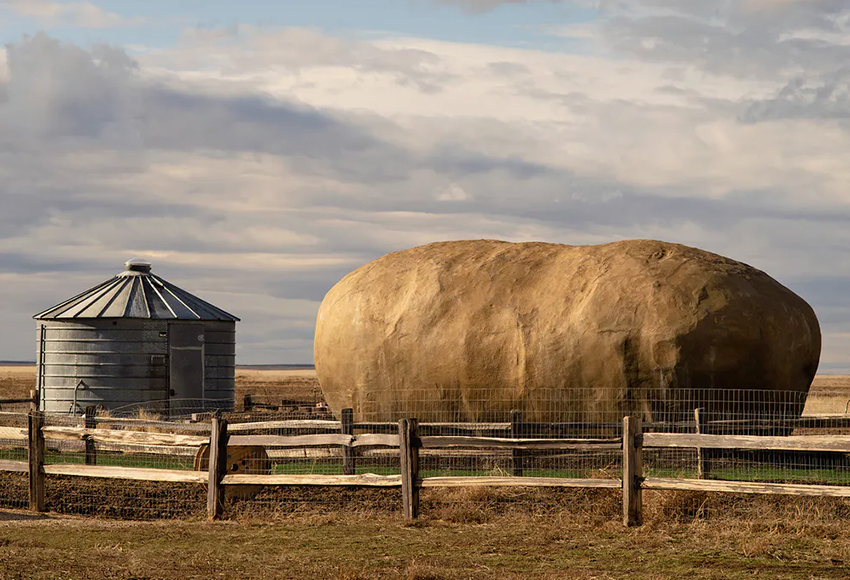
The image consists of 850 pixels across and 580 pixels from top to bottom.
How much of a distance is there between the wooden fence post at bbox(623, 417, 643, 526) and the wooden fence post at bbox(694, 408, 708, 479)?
289 cm

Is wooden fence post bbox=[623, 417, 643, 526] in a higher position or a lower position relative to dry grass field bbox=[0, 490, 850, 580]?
higher

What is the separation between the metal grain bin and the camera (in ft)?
87.7

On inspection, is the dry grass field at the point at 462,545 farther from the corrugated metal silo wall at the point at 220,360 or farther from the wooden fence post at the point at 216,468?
the corrugated metal silo wall at the point at 220,360

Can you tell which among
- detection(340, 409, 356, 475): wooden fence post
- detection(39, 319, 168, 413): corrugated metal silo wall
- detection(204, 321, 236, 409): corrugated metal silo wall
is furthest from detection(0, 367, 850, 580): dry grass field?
detection(204, 321, 236, 409): corrugated metal silo wall

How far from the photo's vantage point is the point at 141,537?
11.0 meters

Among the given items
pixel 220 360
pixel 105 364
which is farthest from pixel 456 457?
pixel 105 364

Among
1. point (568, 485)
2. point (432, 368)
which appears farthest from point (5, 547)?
point (432, 368)

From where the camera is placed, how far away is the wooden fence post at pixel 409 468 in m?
11.9

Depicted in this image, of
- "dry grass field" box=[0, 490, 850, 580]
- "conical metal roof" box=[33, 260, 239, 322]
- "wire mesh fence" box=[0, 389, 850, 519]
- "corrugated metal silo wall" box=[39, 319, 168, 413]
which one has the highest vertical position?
"conical metal roof" box=[33, 260, 239, 322]

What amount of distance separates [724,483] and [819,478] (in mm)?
4191

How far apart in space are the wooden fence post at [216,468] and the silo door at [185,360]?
14647mm

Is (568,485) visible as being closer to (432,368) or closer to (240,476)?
(240,476)

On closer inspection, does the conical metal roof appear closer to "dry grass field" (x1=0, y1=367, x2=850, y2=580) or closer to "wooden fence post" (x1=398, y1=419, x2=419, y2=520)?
"dry grass field" (x1=0, y1=367, x2=850, y2=580)

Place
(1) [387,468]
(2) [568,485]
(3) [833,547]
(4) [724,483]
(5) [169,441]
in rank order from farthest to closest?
(1) [387,468]
(5) [169,441]
(2) [568,485]
(4) [724,483]
(3) [833,547]
